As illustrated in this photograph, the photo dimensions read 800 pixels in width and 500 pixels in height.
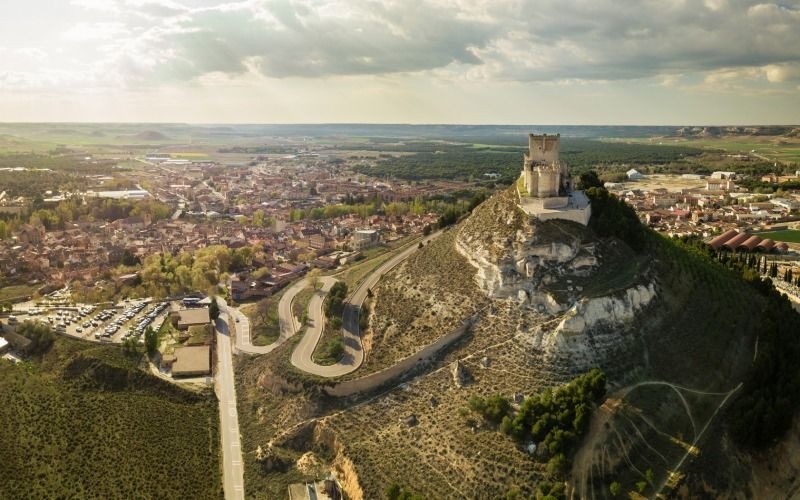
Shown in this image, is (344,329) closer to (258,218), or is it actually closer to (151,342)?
(151,342)

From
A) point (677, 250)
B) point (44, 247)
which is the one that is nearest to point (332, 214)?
point (44, 247)

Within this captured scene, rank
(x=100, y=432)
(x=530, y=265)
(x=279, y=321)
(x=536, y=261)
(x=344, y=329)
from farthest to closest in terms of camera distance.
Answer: (x=279, y=321) < (x=344, y=329) < (x=536, y=261) < (x=530, y=265) < (x=100, y=432)

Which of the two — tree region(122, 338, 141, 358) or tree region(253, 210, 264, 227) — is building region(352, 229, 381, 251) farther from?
tree region(122, 338, 141, 358)

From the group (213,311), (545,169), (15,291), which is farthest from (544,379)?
(15,291)

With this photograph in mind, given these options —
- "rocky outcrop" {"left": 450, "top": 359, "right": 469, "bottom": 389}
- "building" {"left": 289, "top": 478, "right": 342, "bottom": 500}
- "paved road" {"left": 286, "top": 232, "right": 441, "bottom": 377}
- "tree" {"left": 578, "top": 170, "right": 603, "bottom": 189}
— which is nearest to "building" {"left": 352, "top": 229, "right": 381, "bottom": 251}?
"paved road" {"left": 286, "top": 232, "right": 441, "bottom": 377}

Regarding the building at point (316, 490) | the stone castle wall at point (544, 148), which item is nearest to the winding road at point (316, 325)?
the building at point (316, 490)

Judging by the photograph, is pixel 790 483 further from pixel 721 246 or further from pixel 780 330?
pixel 721 246
